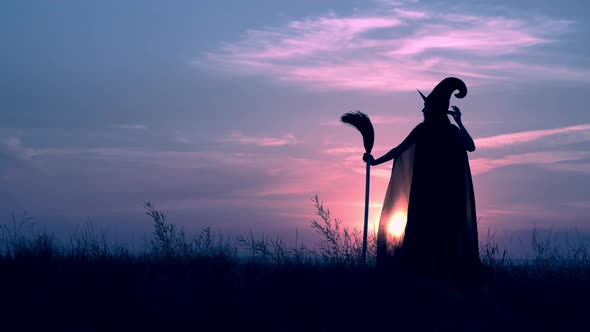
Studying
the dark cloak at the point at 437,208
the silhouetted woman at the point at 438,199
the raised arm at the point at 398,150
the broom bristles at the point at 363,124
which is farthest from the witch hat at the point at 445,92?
the broom bristles at the point at 363,124

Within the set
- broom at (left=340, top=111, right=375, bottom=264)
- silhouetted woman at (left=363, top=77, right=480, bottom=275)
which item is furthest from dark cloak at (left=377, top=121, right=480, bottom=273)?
broom at (left=340, top=111, right=375, bottom=264)

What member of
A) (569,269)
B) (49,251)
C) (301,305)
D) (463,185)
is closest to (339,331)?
(301,305)

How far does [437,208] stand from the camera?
9000 millimetres

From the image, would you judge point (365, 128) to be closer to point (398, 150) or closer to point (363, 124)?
point (363, 124)

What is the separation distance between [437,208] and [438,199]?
0.38 feet

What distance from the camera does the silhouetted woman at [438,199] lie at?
889 centimetres

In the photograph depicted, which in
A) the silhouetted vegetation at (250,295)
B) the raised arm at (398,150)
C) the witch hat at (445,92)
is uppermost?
the witch hat at (445,92)

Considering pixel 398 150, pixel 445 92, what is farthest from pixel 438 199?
pixel 445 92

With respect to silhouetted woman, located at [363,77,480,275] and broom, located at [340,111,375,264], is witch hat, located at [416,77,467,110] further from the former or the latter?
broom, located at [340,111,375,264]

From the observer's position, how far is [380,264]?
9.29m

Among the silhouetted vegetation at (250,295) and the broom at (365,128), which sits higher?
the broom at (365,128)

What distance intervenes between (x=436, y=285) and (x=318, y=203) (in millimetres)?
2443

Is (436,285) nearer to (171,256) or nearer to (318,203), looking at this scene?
(318,203)

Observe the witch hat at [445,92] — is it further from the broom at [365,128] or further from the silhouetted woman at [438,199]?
the broom at [365,128]
